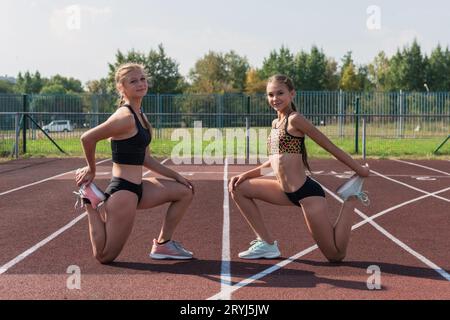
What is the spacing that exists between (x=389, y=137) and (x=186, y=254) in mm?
25168

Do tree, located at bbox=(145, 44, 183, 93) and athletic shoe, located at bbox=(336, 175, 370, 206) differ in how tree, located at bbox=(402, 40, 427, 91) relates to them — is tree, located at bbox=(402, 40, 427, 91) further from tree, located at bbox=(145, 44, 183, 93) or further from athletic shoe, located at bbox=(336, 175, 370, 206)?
athletic shoe, located at bbox=(336, 175, 370, 206)

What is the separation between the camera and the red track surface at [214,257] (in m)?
4.59

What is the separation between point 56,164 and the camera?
16.8 m

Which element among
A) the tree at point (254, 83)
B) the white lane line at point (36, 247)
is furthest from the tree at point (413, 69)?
the white lane line at point (36, 247)

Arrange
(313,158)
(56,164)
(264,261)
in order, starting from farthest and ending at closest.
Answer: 1. (313,158)
2. (56,164)
3. (264,261)

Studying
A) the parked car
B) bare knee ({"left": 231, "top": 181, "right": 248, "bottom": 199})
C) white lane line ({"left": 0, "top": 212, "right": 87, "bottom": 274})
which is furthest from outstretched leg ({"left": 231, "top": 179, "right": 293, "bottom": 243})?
the parked car

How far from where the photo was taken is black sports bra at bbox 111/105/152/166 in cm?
536

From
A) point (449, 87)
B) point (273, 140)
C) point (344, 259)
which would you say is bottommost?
point (344, 259)

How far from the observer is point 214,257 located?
578 cm

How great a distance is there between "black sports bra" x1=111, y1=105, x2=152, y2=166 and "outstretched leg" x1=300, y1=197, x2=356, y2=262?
1578 mm

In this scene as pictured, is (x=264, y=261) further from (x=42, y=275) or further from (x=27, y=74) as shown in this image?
(x=27, y=74)

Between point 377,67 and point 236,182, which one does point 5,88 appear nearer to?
point 377,67

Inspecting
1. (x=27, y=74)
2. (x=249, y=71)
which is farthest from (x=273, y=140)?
(x=27, y=74)

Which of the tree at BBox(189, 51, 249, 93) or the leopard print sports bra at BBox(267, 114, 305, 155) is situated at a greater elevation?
the tree at BBox(189, 51, 249, 93)
